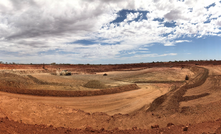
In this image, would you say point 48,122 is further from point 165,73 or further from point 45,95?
point 165,73

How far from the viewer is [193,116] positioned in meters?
7.52

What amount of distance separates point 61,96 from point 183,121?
1111 centimetres

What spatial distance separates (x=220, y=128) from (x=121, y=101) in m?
8.96

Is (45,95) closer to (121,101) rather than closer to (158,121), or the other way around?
(121,101)

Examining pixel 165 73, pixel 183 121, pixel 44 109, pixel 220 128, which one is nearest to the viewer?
pixel 220 128

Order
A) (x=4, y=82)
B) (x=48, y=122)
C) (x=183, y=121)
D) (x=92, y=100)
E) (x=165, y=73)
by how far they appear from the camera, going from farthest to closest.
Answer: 1. (x=165, y=73)
2. (x=4, y=82)
3. (x=92, y=100)
4. (x=48, y=122)
5. (x=183, y=121)

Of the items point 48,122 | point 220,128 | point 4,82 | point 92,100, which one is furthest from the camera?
point 4,82

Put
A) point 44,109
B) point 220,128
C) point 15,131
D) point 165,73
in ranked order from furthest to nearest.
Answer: point 165,73, point 44,109, point 15,131, point 220,128

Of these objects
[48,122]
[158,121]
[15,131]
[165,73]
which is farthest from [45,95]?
[165,73]

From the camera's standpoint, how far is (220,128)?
494 centimetres

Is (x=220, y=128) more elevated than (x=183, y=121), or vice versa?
(x=220, y=128)

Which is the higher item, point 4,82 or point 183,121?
point 4,82

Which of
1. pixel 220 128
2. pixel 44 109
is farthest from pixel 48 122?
pixel 220 128

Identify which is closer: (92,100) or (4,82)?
(92,100)
